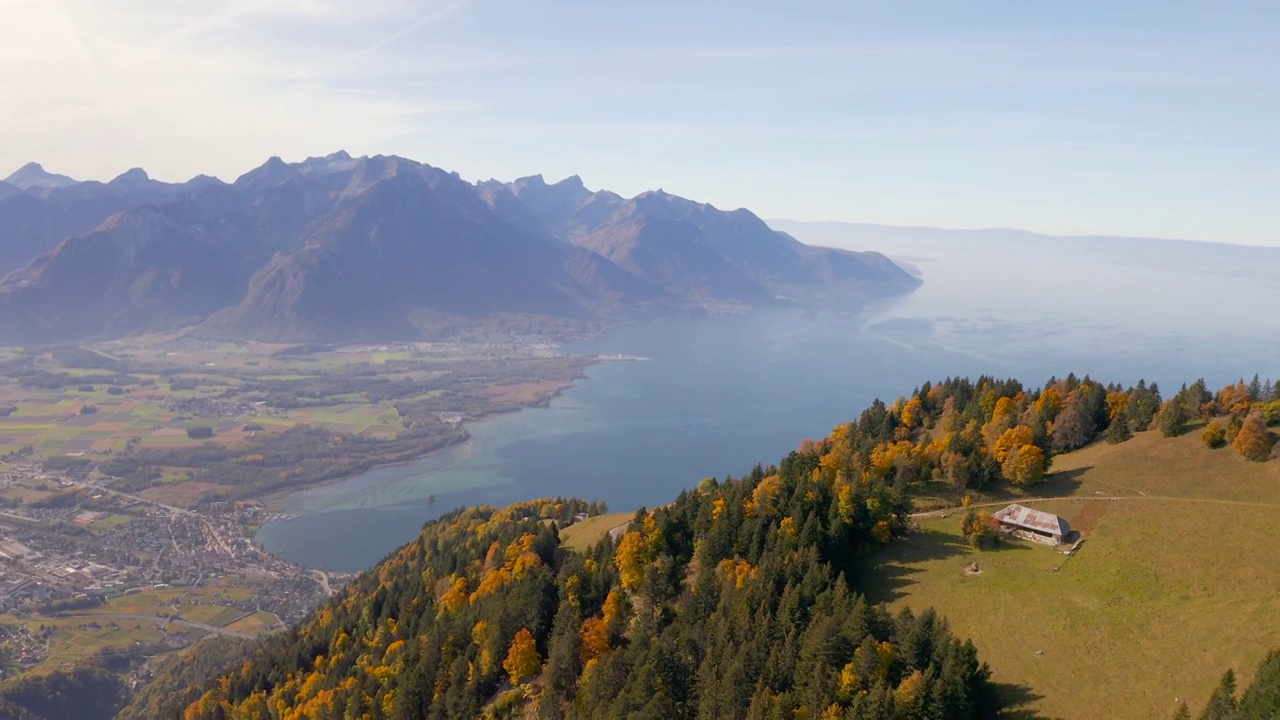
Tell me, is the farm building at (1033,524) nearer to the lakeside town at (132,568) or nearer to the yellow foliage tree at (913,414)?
the yellow foliage tree at (913,414)

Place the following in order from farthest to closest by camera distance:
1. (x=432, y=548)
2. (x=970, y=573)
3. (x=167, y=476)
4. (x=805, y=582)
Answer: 1. (x=167, y=476)
2. (x=432, y=548)
3. (x=970, y=573)
4. (x=805, y=582)

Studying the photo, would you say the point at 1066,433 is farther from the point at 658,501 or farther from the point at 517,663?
the point at 658,501

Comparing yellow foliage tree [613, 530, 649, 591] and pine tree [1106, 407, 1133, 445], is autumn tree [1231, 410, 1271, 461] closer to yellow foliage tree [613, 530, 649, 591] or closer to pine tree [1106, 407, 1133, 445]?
pine tree [1106, 407, 1133, 445]

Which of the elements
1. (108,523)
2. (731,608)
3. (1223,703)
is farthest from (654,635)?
(108,523)

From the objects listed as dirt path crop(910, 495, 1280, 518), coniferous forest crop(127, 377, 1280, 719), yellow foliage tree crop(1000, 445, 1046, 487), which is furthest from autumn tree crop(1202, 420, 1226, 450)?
yellow foliage tree crop(1000, 445, 1046, 487)

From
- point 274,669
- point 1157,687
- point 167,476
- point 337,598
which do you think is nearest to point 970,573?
point 1157,687

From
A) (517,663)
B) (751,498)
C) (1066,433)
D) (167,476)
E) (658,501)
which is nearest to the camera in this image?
(517,663)

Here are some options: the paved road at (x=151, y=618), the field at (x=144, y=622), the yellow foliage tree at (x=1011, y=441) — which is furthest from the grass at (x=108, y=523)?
the yellow foliage tree at (x=1011, y=441)
